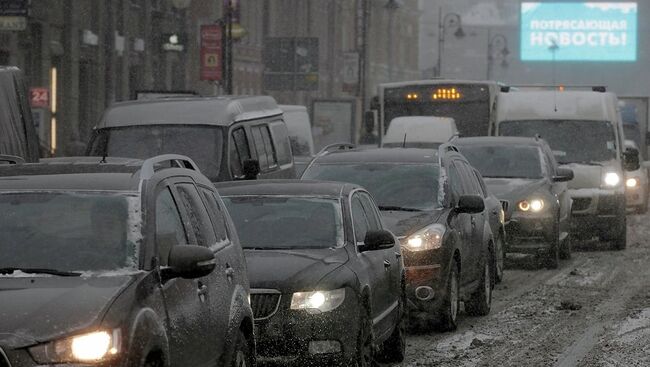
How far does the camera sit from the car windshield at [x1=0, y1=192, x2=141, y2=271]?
308 inches

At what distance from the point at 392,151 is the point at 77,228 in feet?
28.1

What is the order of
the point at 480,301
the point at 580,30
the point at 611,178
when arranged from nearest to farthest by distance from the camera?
the point at 480,301 < the point at 611,178 < the point at 580,30

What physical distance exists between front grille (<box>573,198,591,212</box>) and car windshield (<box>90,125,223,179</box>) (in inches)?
359

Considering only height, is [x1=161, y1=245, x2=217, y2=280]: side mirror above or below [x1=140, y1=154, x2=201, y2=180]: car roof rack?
below

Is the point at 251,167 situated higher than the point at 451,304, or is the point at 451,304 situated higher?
the point at 251,167

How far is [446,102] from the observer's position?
117 ft

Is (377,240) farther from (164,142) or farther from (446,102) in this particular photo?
(446,102)

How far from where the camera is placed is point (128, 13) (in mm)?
49375

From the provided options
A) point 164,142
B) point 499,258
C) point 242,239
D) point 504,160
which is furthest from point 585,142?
point 242,239

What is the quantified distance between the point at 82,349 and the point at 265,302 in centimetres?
386

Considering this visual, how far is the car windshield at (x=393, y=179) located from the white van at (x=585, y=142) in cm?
1046

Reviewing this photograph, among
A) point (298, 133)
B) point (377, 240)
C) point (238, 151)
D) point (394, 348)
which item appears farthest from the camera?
point (298, 133)

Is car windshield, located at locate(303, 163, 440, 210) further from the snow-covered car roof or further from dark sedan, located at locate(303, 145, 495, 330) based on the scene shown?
the snow-covered car roof

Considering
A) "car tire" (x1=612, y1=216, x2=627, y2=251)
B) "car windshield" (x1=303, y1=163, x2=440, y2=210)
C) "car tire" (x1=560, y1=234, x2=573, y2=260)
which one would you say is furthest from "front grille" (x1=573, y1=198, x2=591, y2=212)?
"car windshield" (x1=303, y1=163, x2=440, y2=210)
